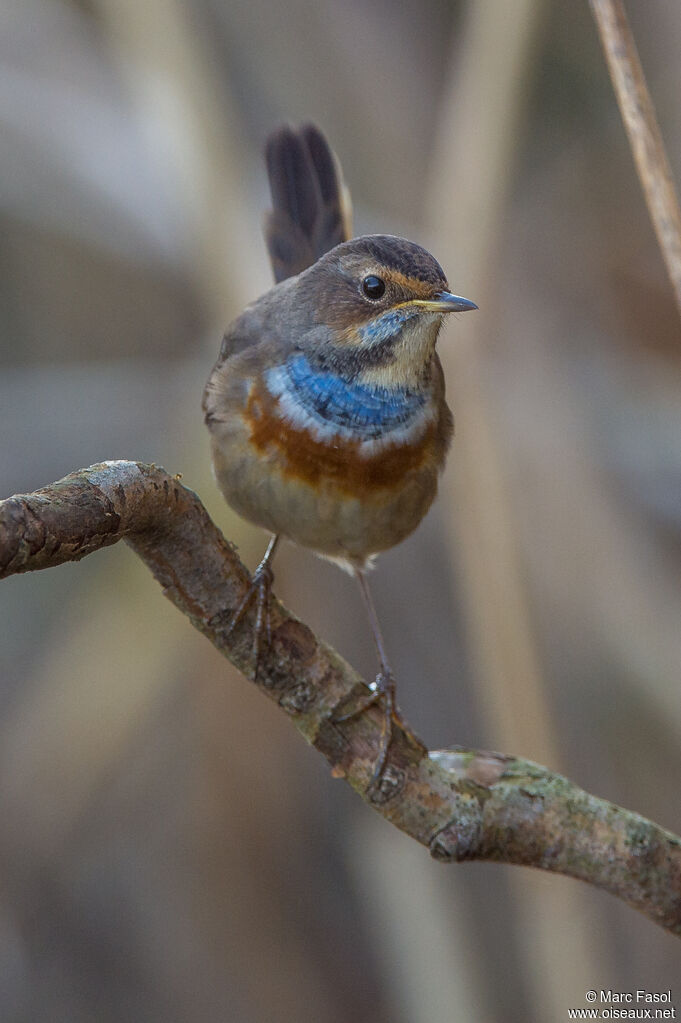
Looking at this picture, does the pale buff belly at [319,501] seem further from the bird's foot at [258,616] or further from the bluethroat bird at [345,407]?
the bird's foot at [258,616]

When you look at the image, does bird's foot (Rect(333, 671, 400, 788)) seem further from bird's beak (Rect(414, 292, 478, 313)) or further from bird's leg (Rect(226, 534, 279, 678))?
bird's beak (Rect(414, 292, 478, 313))

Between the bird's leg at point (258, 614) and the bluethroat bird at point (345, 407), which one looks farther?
the bluethroat bird at point (345, 407)

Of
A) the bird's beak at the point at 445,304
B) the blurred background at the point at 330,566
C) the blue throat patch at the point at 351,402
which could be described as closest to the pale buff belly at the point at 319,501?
Answer: the blue throat patch at the point at 351,402

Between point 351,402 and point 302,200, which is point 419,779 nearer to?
point 351,402

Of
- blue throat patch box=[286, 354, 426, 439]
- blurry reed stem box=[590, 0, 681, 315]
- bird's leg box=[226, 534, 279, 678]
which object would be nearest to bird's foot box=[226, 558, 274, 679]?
bird's leg box=[226, 534, 279, 678]

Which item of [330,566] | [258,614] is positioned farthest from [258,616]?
[330,566]

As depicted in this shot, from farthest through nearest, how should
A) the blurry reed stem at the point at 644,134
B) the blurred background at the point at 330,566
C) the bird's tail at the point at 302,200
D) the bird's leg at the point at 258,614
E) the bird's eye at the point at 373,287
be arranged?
1. the blurred background at the point at 330,566
2. the bird's tail at the point at 302,200
3. the bird's eye at the point at 373,287
4. the bird's leg at the point at 258,614
5. the blurry reed stem at the point at 644,134
